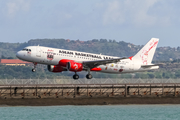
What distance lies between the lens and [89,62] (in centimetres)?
8594

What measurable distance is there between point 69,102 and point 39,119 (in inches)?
392

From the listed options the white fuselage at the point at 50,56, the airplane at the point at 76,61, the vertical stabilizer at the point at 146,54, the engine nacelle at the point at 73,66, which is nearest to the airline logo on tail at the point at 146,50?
the vertical stabilizer at the point at 146,54

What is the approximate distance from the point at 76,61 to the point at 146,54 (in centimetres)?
2235

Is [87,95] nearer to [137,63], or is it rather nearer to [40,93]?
[40,93]

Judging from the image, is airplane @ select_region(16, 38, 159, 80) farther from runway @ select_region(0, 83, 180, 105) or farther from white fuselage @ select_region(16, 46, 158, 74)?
runway @ select_region(0, 83, 180, 105)

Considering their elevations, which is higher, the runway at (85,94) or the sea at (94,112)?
the runway at (85,94)

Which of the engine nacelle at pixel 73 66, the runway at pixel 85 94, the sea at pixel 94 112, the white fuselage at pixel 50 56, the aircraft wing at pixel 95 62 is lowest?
the sea at pixel 94 112

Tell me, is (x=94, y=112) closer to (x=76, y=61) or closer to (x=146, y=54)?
(x=76, y=61)

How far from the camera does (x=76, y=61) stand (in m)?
86.1

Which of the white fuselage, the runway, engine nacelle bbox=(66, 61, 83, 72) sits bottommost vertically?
the runway

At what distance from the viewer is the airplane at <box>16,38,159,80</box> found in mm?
83125

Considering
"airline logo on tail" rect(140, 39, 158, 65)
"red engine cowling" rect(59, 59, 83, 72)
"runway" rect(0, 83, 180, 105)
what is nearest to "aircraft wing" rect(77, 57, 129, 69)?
"red engine cowling" rect(59, 59, 83, 72)

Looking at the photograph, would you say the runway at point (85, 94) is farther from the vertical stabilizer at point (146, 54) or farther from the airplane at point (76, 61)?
the vertical stabilizer at point (146, 54)

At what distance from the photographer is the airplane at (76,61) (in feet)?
273
